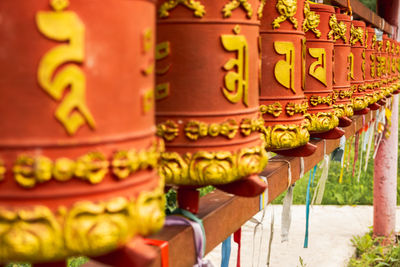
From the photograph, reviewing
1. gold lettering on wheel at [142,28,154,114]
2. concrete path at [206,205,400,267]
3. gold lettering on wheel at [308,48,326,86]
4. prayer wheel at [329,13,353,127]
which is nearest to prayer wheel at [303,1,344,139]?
gold lettering on wheel at [308,48,326,86]

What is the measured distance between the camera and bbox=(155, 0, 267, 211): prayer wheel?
0.58 meters

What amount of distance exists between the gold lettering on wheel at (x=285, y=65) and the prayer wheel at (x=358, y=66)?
0.69 meters

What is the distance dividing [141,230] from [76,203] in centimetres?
6

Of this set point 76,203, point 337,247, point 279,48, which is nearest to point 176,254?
point 76,203

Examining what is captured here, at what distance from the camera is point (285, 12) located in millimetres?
916

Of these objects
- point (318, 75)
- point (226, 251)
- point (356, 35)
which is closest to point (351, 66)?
point (356, 35)

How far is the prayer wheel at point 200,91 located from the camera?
58cm

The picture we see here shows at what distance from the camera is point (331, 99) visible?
3.92 feet

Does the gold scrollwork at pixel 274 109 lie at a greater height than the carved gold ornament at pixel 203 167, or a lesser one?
greater

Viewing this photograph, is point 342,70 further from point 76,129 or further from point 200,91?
point 76,129

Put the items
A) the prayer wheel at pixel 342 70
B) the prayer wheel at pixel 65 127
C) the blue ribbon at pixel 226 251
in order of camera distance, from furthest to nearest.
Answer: the prayer wheel at pixel 342 70 → the blue ribbon at pixel 226 251 → the prayer wheel at pixel 65 127

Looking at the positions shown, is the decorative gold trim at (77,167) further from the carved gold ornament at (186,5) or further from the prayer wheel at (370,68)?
the prayer wheel at (370,68)

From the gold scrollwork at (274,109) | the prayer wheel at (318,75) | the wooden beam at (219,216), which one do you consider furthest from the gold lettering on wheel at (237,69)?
the prayer wheel at (318,75)

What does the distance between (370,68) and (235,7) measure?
54.5 inches
